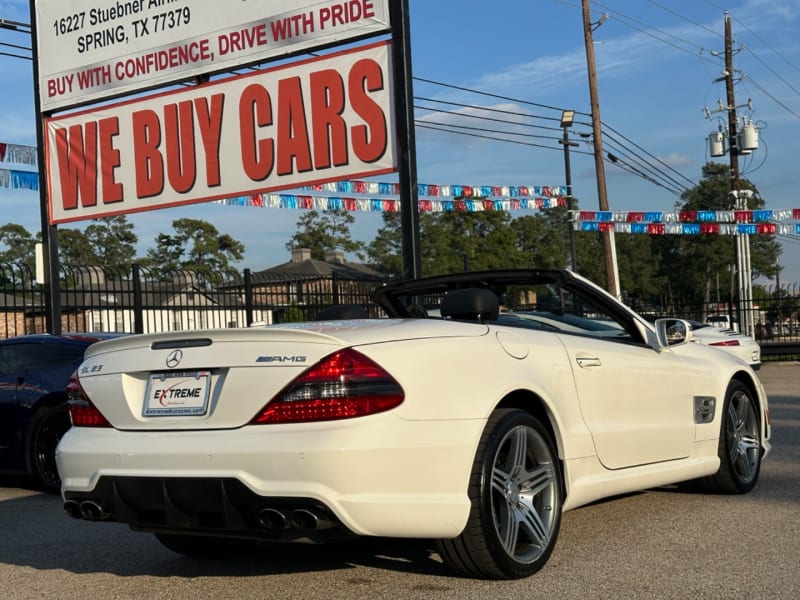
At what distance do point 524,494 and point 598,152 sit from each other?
88.3 feet

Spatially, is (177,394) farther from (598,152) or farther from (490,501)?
(598,152)

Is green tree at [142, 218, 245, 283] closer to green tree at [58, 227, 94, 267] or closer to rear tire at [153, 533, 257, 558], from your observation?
green tree at [58, 227, 94, 267]

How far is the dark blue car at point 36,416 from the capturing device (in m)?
8.30

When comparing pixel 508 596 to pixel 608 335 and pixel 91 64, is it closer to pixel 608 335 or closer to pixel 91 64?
pixel 608 335

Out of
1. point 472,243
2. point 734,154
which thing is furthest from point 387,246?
point 734,154

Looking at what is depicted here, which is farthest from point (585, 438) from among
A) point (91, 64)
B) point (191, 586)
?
point (91, 64)

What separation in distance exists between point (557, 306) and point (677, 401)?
0.86 m

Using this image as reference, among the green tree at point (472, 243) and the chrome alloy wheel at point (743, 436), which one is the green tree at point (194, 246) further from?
the chrome alloy wheel at point (743, 436)

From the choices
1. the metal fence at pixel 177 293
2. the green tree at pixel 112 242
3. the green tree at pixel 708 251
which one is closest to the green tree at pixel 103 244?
the green tree at pixel 112 242

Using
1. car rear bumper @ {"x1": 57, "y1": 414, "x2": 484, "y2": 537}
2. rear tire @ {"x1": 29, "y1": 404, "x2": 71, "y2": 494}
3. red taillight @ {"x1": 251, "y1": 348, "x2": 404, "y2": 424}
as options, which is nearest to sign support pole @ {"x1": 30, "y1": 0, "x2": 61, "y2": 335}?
rear tire @ {"x1": 29, "y1": 404, "x2": 71, "y2": 494}

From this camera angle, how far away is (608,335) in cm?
596

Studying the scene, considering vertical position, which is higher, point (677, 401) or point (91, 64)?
point (91, 64)

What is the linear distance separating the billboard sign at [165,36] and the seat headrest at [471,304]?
6.49 metres

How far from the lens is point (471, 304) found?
16.5ft
